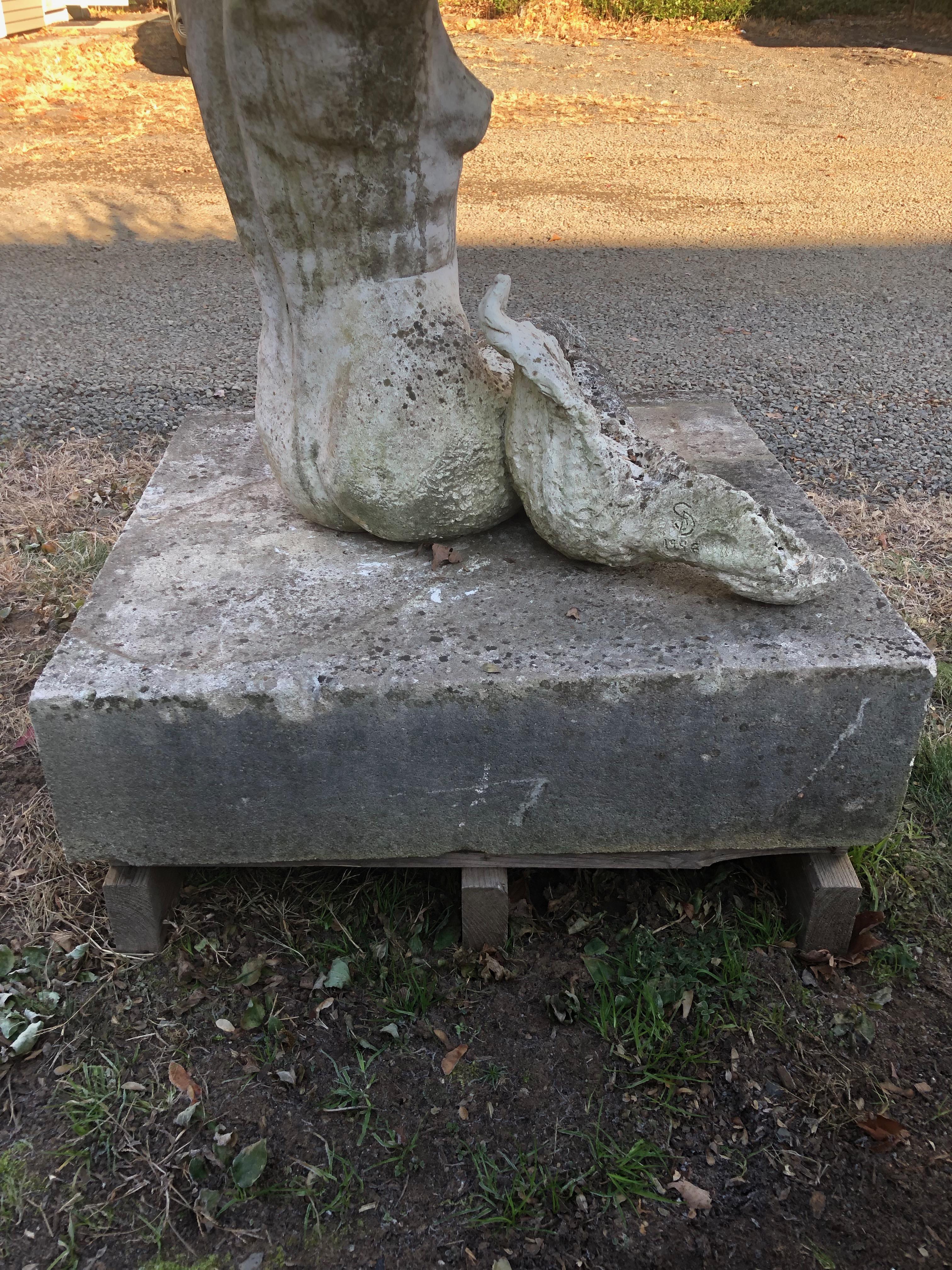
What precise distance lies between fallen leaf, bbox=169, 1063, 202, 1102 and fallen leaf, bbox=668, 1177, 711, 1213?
846mm

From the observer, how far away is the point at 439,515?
2.14 metres

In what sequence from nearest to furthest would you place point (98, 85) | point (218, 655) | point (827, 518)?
point (218, 655), point (827, 518), point (98, 85)

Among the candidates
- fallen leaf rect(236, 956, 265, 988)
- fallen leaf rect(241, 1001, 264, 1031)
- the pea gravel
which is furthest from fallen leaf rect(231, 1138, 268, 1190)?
the pea gravel

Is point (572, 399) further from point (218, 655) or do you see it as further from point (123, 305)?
point (123, 305)

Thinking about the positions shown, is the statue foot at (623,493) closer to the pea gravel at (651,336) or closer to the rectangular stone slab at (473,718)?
the rectangular stone slab at (473,718)

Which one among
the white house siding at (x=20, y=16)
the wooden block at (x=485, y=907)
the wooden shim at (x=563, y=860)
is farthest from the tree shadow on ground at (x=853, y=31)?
the wooden block at (x=485, y=907)

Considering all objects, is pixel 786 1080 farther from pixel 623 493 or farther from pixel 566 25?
pixel 566 25

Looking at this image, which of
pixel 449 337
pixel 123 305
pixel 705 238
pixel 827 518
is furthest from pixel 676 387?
pixel 123 305

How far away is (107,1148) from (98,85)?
10.8m

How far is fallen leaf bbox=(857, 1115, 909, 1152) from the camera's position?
1784 millimetres

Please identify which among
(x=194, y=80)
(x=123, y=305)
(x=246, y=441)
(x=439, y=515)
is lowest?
(x=123, y=305)

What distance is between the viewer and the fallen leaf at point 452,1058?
6.28 feet

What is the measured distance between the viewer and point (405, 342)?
6.57 feet

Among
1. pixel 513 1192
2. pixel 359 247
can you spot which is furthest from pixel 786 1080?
pixel 359 247
